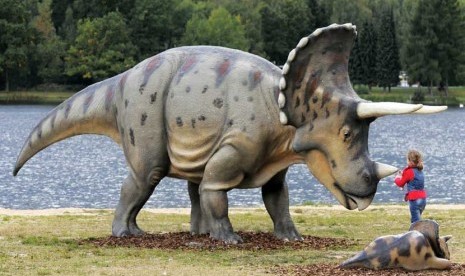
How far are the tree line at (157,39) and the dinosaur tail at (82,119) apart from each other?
83671mm

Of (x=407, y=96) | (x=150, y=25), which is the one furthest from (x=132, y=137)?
(x=150, y=25)

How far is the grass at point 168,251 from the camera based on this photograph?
1309cm

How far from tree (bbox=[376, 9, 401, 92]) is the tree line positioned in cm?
9

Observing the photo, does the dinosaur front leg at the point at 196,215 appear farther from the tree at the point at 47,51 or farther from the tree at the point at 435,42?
the tree at the point at 435,42

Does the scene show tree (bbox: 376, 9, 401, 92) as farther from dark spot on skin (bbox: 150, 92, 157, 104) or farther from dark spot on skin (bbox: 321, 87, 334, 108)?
dark spot on skin (bbox: 321, 87, 334, 108)

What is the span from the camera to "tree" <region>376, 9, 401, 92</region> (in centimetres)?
10369

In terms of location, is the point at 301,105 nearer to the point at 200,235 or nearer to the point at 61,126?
the point at 200,235

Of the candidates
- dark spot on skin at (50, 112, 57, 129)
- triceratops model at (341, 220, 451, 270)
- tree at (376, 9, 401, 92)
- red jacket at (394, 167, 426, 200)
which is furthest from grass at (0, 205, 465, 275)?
tree at (376, 9, 401, 92)

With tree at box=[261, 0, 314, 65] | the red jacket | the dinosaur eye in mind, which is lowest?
tree at box=[261, 0, 314, 65]

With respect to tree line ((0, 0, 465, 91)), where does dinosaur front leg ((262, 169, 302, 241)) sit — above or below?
above

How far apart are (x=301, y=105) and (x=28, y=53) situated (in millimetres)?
88577

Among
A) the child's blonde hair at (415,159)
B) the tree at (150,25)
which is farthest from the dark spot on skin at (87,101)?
the tree at (150,25)

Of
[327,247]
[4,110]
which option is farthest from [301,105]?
[4,110]

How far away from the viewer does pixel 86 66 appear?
101m
